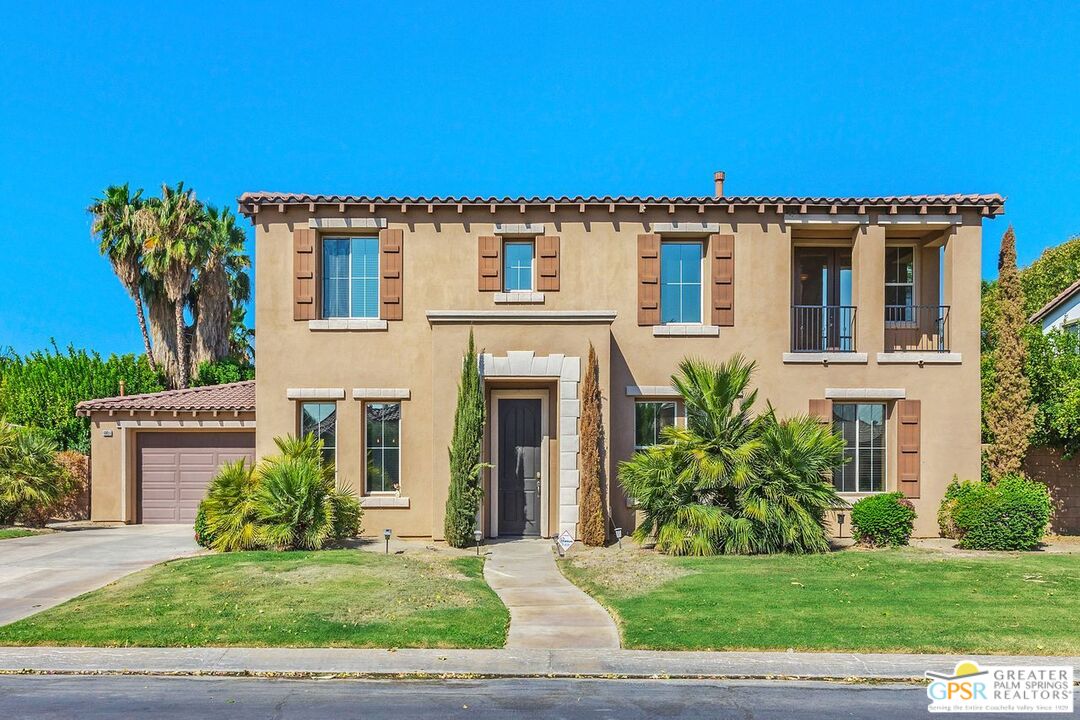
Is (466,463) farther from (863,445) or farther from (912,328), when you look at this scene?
(912,328)

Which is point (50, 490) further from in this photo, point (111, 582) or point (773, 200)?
point (773, 200)

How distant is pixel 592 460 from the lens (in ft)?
46.3

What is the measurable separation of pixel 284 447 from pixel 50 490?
7524 millimetres

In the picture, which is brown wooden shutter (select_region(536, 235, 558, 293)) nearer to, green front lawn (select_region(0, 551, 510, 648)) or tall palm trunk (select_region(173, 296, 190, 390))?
green front lawn (select_region(0, 551, 510, 648))

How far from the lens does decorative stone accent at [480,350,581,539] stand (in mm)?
14273

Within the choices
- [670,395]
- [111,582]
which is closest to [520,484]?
[670,395]

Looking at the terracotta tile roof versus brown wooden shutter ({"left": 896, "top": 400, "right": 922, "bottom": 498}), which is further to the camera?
the terracotta tile roof

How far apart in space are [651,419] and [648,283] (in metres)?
2.71

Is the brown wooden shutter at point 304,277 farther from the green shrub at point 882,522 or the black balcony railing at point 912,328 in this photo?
the black balcony railing at point 912,328

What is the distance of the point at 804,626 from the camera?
8688 millimetres

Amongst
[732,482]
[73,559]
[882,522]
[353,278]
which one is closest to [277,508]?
[73,559]

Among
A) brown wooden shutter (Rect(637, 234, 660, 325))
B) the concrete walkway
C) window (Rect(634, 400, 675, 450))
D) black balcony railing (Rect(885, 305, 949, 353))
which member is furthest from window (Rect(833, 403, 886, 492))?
the concrete walkway

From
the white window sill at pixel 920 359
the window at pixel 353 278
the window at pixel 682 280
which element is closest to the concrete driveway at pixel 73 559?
the window at pixel 353 278

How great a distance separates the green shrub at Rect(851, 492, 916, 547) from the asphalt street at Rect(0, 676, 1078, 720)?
7.69 m
